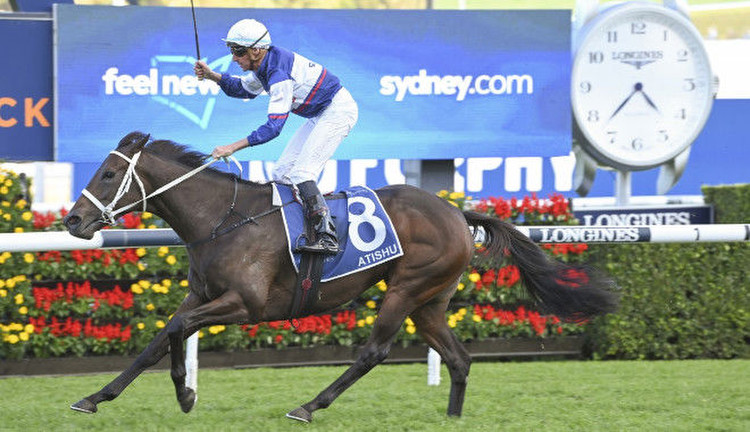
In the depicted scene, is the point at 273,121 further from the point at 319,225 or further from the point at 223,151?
the point at 319,225

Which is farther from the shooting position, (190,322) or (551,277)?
(551,277)

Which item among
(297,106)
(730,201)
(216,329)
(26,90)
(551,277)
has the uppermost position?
(26,90)

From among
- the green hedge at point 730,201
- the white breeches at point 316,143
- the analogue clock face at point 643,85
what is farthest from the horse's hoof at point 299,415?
the analogue clock face at point 643,85

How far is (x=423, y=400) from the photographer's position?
5496mm

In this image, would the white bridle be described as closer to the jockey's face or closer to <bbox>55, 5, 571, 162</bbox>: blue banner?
the jockey's face

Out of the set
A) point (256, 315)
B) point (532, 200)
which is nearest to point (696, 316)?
point (532, 200)

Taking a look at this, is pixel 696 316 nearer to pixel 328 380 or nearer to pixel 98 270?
pixel 328 380

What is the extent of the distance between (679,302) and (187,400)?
12.7 feet

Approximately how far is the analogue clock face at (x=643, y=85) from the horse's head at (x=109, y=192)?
4.22 metres

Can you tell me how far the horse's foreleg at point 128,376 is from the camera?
459 cm

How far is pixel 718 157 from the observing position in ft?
30.7

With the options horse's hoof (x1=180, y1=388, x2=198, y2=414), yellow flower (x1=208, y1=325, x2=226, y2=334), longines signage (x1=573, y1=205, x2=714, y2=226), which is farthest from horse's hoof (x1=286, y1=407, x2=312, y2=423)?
longines signage (x1=573, y1=205, x2=714, y2=226)

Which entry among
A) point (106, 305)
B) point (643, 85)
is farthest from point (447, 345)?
point (643, 85)

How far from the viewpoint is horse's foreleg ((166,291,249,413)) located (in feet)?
15.2
